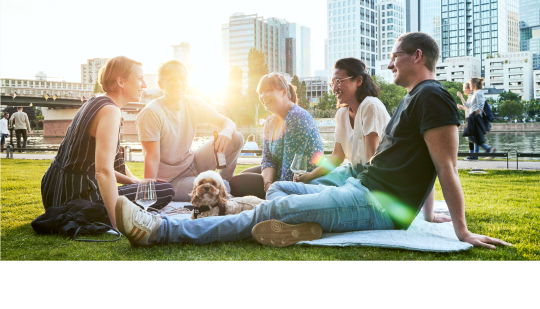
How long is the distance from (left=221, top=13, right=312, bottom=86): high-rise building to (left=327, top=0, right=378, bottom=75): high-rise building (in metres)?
15.4

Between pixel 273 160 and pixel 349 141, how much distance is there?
797 mm

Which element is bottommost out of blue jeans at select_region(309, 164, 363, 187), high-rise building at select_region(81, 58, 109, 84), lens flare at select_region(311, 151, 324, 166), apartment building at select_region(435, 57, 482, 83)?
blue jeans at select_region(309, 164, 363, 187)

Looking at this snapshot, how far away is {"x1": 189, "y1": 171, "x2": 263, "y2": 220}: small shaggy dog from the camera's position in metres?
2.93

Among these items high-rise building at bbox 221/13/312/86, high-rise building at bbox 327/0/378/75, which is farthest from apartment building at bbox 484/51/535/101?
high-rise building at bbox 221/13/312/86

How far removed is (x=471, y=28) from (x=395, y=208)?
12609 cm

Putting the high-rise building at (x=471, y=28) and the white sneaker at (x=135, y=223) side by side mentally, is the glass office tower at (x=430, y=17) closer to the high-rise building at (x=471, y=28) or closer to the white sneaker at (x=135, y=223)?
the high-rise building at (x=471, y=28)

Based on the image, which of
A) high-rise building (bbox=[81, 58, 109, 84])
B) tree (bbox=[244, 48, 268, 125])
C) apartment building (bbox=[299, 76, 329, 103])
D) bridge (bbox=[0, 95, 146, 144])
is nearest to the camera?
high-rise building (bbox=[81, 58, 109, 84])

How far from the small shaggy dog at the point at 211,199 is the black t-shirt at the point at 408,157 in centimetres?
111

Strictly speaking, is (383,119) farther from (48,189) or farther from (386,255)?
(48,189)

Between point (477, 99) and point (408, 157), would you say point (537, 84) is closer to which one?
point (477, 99)

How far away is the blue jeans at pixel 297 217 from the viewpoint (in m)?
2.24

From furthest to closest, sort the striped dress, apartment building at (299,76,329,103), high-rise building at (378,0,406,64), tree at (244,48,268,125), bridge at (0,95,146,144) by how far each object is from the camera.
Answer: high-rise building at (378,0,406,64) < apartment building at (299,76,329,103) < tree at (244,48,268,125) < bridge at (0,95,146,144) < the striped dress

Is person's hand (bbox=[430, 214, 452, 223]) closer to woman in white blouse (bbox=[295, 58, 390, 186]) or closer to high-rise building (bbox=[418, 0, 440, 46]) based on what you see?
woman in white blouse (bbox=[295, 58, 390, 186])

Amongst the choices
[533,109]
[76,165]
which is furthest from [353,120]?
[533,109]
